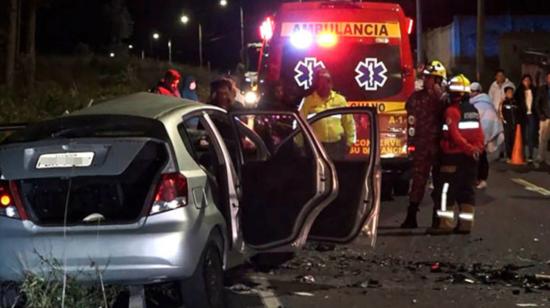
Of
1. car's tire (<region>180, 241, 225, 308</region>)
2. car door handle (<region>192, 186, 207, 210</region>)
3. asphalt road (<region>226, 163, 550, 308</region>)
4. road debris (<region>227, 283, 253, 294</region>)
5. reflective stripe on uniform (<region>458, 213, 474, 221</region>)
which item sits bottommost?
asphalt road (<region>226, 163, 550, 308</region>)

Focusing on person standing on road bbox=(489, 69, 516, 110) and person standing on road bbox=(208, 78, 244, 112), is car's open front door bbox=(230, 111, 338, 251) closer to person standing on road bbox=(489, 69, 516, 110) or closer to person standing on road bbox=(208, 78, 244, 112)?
person standing on road bbox=(208, 78, 244, 112)

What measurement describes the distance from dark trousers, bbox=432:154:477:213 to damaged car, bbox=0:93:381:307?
10.9 ft

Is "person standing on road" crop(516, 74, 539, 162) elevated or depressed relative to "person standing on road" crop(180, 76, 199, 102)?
depressed

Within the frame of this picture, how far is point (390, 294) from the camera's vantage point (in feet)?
23.8

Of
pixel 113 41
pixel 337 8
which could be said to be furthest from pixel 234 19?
pixel 337 8

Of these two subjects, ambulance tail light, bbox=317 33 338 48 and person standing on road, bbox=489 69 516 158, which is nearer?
ambulance tail light, bbox=317 33 338 48

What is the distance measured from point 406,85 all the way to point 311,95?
2.39 meters

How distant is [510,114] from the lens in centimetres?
1733

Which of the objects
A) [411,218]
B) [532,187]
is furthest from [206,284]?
[532,187]

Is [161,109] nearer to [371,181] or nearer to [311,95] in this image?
[371,181]

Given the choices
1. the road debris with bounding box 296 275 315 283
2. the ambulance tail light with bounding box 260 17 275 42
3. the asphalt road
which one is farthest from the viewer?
the ambulance tail light with bounding box 260 17 275 42

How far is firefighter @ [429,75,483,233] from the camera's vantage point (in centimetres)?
991

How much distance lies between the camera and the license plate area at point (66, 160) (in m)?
5.88

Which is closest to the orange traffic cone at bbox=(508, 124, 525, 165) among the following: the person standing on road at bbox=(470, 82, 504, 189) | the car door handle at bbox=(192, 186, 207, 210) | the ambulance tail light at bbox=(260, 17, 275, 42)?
the person standing on road at bbox=(470, 82, 504, 189)
